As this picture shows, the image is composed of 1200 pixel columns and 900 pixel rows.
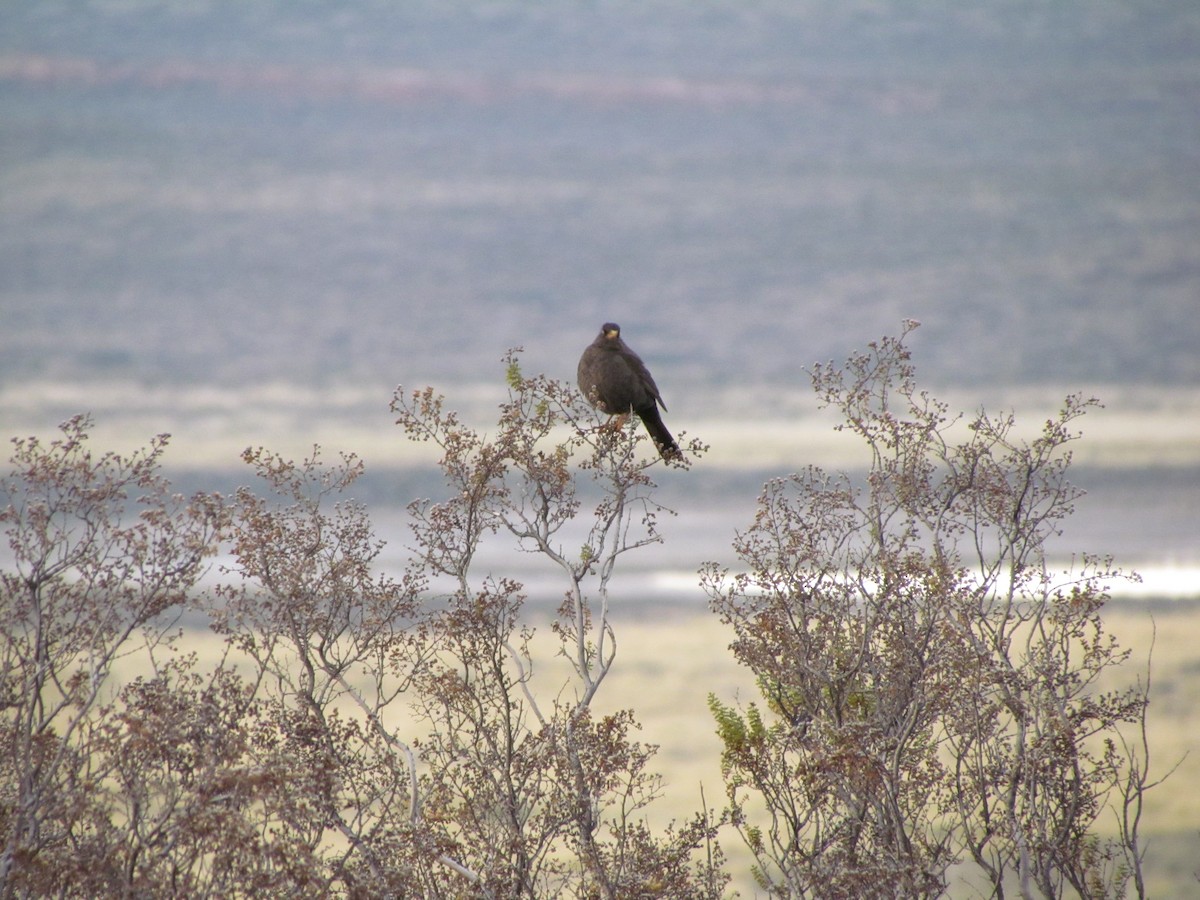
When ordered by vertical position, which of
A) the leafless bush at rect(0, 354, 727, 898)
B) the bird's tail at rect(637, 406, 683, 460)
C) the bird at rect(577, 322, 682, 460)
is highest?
the bird at rect(577, 322, 682, 460)

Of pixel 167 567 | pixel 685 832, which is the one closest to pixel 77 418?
pixel 167 567

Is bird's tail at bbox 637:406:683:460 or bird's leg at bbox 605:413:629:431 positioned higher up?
bird's tail at bbox 637:406:683:460

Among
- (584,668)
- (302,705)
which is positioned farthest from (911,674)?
(302,705)

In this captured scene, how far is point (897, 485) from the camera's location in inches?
637

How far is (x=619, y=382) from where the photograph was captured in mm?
18500

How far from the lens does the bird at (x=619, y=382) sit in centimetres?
1828

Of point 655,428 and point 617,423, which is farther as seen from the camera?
point 655,428

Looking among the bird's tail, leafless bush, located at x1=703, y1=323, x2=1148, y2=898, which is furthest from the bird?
leafless bush, located at x1=703, y1=323, x2=1148, y2=898

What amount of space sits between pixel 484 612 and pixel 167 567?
376 cm

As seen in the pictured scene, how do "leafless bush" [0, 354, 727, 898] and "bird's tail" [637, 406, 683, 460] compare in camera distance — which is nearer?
"leafless bush" [0, 354, 727, 898]

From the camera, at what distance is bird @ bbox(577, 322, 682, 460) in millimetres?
18281

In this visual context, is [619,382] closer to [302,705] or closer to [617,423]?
[617,423]

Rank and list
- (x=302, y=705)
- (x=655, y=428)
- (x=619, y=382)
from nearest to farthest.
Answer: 1. (x=302, y=705)
2. (x=619, y=382)
3. (x=655, y=428)

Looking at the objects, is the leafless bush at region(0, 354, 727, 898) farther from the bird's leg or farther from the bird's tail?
the bird's tail
